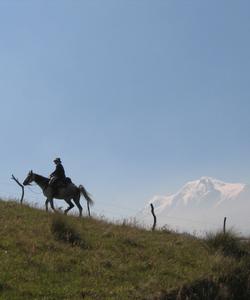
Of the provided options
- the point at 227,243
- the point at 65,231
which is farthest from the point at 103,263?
the point at 227,243

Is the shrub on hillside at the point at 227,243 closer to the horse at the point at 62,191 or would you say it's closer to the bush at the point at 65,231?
the bush at the point at 65,231

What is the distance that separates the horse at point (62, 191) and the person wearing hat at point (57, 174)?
0.32m

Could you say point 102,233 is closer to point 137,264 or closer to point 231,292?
point 137,264

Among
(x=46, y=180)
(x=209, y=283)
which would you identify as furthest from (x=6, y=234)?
(x=46, y=180)

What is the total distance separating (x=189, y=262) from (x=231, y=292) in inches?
116

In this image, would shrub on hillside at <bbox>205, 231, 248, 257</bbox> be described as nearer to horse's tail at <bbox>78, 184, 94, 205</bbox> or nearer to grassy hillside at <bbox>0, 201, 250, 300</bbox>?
grassy hillside at <bbox>0, 201, 250, 300</bbox>

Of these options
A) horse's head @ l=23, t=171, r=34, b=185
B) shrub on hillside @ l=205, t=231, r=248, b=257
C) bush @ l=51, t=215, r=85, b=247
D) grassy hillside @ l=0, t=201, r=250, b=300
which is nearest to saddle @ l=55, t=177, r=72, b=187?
horse's head @ l=23, t=171, r=34, b=185

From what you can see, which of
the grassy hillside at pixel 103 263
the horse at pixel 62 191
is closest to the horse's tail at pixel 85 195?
the horse at pixel 62 191

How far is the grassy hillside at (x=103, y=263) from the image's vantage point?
1709cm

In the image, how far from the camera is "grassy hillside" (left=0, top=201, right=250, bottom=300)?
56.1 feet

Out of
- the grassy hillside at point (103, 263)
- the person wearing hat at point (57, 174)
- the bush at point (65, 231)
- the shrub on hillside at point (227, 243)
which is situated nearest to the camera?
the grassy hillside at point (103, 263)

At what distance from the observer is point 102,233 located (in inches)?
950

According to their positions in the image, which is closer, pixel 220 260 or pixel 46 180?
pixel 220 260

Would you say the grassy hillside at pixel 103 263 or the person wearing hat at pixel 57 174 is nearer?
the grassy hillside at pixel 103 263
